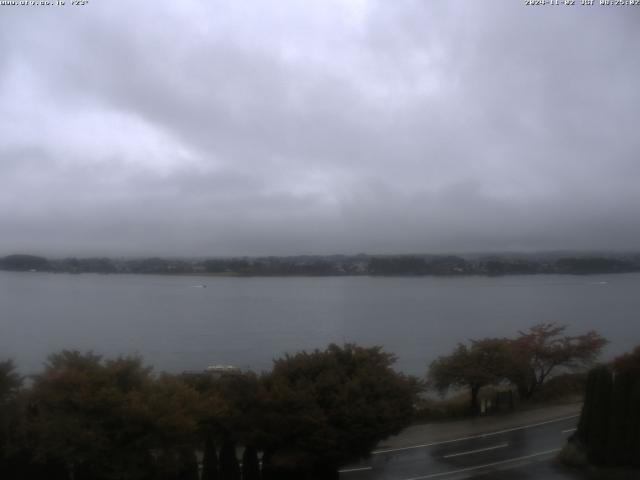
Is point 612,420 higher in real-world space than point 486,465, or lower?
higher

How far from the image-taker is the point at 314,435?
13.5 meters

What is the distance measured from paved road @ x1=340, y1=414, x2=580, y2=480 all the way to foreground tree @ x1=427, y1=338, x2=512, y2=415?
164 inches

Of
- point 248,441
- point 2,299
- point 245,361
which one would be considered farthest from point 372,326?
point 248,441

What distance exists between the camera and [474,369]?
25.7 meters

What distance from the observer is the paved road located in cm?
1594

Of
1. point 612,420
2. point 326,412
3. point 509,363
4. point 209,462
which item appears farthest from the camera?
point 509,363

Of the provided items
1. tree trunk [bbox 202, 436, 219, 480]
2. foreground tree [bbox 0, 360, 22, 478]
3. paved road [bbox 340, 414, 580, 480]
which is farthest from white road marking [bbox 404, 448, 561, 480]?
foreground tree [bbox 0, 360, 22, 478]

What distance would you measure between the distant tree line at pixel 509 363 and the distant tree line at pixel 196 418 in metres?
10.9

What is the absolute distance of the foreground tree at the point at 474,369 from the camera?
2566cm

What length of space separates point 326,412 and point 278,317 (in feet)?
167

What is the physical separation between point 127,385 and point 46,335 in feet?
126

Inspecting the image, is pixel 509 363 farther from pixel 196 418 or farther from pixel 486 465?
pixel 196 418

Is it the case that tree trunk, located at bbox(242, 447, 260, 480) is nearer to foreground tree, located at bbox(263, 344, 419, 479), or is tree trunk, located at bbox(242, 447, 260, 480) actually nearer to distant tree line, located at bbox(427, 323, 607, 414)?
foreground tree, located at bbox(263, 344, 419, 479)

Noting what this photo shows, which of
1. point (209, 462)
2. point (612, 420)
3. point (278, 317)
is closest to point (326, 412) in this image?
point (209, 462)
